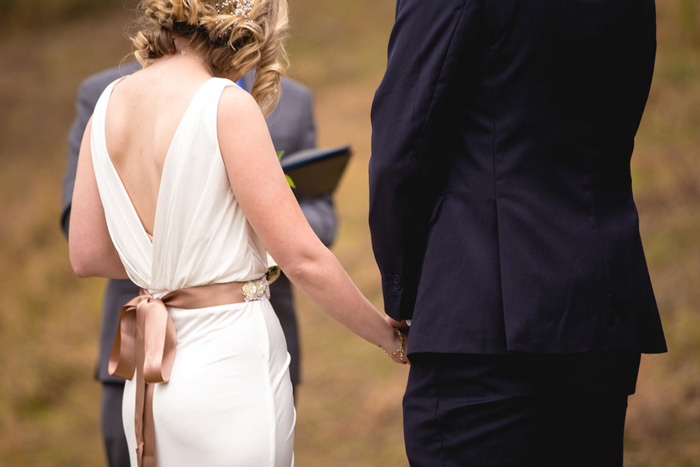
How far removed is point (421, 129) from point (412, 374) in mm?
485

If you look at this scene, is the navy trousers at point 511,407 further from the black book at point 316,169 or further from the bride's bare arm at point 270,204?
the black book at point 316,169

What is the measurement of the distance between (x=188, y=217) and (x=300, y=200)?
2.76 feet

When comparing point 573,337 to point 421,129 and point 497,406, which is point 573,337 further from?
point 421,129

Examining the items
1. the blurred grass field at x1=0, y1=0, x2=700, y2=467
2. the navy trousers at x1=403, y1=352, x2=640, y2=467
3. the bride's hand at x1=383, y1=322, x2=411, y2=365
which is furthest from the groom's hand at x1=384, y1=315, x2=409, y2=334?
the blurred grass field at x1=0, y1=0, x2=700, y2=467

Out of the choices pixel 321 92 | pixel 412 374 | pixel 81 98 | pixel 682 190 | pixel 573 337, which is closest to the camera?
pixel 573 337

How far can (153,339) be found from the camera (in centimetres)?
136

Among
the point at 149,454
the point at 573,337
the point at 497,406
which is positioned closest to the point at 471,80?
the point at 573,337

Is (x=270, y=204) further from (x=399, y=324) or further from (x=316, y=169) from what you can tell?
(x=316, y=169)

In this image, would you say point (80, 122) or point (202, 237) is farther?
point (80, 122)

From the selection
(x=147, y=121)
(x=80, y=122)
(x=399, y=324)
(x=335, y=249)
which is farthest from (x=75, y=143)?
(x=335, y=249)

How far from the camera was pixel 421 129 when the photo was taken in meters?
1.37

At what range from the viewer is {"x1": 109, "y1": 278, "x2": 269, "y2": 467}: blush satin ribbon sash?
135 cm

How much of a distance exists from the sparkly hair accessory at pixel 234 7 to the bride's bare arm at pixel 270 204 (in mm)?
162

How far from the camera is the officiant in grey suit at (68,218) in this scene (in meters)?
2.13
